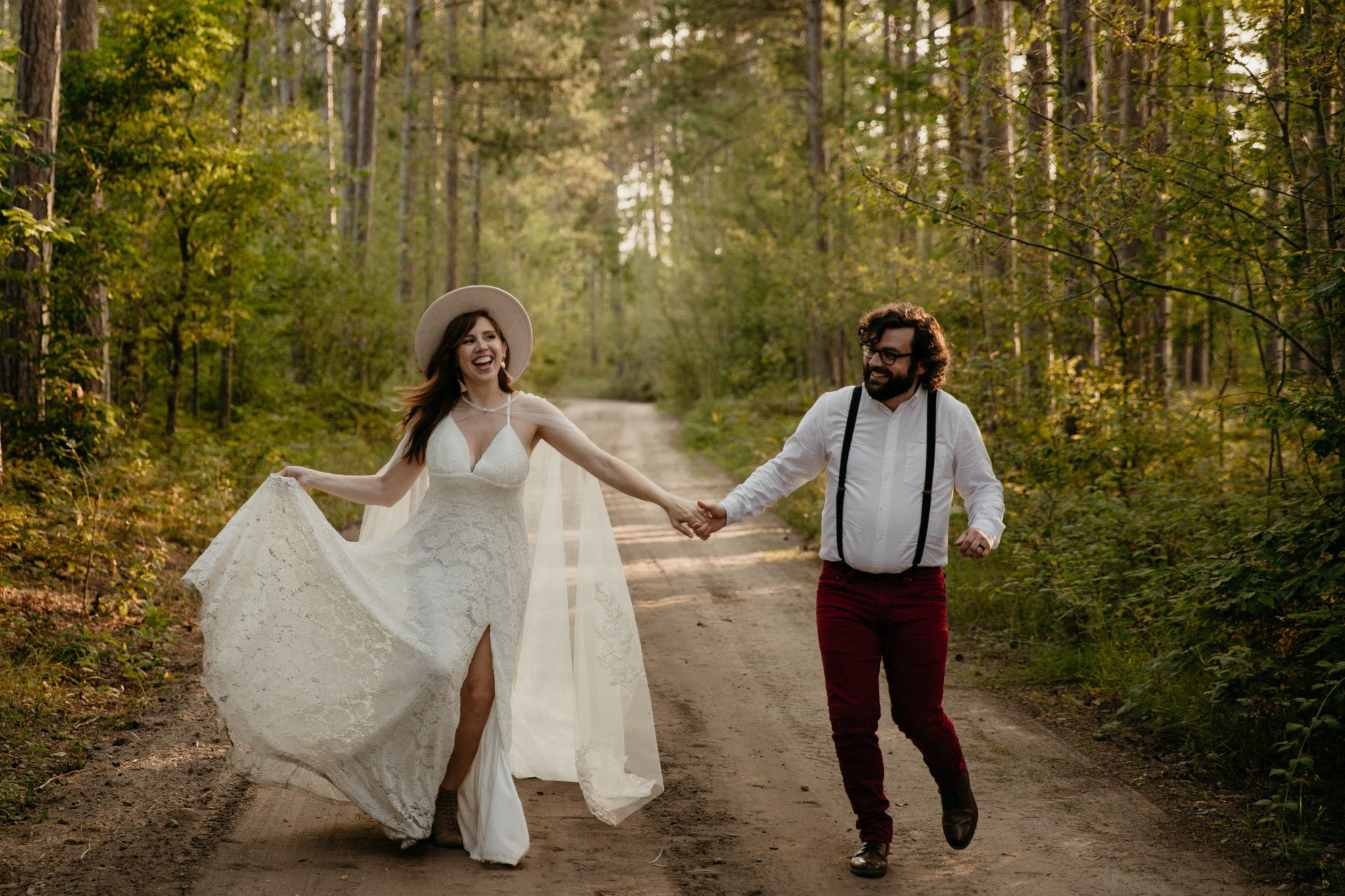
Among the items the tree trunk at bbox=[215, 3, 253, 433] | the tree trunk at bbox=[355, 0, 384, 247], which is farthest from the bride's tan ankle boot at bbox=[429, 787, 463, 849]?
the tree trunk at bbox=[355, 0, 384, 247]

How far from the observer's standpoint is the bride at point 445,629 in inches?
169

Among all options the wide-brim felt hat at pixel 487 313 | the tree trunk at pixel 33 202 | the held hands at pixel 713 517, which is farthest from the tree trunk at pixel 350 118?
the held hands at pixel 713 517

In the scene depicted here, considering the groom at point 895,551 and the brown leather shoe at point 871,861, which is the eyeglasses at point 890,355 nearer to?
the groom at point 895,551

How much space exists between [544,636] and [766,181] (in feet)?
83.3

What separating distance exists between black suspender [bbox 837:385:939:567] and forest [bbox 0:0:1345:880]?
70.4 inches

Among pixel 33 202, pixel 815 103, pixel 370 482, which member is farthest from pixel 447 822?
pixel 815 103

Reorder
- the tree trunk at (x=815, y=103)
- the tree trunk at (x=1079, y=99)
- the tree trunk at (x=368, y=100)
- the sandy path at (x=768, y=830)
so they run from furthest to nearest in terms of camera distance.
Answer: the tree trunk at (x=815, y=103) < the tree trunk at (x=368, y=100) < the tree trunk at (x=1079, y=99) < the sandy path at (x=768, y=830)

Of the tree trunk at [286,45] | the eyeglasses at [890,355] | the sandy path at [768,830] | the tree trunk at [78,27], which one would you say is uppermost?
the tree trunk at [286,45]

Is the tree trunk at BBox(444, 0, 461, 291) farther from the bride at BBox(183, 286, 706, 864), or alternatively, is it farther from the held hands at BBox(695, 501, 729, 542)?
the held hands at BBox(695, 501, 729, 542)

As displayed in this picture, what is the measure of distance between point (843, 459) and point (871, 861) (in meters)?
1.58

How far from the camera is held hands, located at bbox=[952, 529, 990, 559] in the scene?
4039 millimetres

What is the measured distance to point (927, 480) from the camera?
13.7 feet

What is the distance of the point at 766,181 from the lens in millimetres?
28969

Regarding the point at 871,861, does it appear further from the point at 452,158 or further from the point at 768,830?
the point at 452,158
